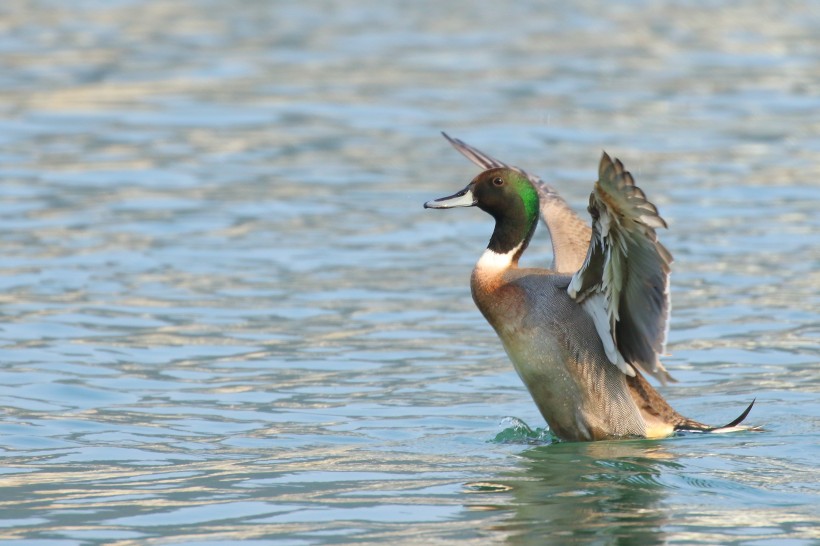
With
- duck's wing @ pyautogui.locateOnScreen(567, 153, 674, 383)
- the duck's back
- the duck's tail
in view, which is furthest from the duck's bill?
the duck's tail

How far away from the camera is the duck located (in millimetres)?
7664

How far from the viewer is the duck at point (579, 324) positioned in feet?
25.1

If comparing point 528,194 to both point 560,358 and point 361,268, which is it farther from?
point 361,268

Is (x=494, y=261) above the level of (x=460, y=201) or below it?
below

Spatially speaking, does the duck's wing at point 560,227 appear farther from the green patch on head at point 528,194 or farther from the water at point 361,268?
the water at point 361,268

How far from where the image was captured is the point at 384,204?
1416 centimetres

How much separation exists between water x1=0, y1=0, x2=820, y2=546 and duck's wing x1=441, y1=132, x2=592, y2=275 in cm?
84

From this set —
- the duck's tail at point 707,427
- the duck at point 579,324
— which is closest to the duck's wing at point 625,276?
the duck at point 579,324

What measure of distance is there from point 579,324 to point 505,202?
842 mm

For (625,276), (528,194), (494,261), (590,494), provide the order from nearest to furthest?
1. (590,494)
2. (625,276)
3. (494,261)
4. (528,194)

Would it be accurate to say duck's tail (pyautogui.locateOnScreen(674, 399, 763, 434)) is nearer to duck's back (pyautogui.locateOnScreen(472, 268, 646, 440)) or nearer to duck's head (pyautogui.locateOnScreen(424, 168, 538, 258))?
duck's back (pyautogui.locateOnScreen(472, 268, 646, 440))

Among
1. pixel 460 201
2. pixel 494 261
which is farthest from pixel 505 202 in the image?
pixel 494 261

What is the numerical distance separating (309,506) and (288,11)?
60.8 feet

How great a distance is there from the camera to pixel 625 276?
7598 mm
